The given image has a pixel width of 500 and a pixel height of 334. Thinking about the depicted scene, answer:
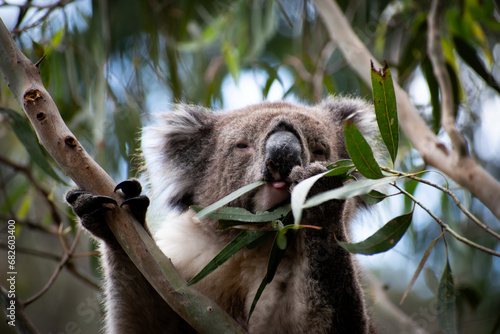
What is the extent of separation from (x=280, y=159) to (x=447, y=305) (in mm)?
758

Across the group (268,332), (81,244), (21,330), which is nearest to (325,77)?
(268,332)

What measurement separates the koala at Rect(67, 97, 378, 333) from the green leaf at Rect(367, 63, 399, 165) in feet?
0.82

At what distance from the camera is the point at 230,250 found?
163cm

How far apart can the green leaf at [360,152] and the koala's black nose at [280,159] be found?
427 millimetres

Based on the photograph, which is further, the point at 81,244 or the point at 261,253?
the point at 81,244

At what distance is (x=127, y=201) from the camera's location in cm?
172

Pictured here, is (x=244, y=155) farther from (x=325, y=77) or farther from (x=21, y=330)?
(x=325, y=77)

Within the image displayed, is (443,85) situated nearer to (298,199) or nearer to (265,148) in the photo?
(265,148)

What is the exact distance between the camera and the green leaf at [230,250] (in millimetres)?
1579

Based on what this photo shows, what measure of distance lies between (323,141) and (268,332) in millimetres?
851

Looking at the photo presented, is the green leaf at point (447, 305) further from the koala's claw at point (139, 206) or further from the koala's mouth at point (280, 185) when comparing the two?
the koala's claw at point (139, 206)

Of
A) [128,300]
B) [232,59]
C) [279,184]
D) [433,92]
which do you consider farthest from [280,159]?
[232,59]

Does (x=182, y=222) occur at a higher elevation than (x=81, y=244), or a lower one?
lower

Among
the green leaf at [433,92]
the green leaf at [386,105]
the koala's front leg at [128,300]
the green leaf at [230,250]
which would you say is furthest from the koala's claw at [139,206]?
the green leaf at [433,92]
